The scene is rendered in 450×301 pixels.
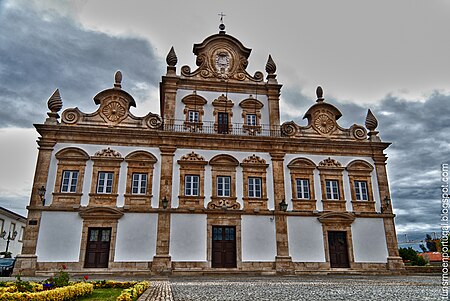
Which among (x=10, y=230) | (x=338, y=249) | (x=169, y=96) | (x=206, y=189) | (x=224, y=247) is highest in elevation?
(x=169, y=96)

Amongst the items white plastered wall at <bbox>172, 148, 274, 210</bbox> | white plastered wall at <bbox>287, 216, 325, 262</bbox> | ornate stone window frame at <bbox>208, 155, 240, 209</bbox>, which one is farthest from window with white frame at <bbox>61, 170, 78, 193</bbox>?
white plastered wall at <bbox>287, 216, 325, 262</bbox>

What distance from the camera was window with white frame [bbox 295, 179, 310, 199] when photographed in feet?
67.9

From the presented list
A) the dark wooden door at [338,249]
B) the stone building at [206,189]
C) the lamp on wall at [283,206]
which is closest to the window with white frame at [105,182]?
the stone building at [206,189]

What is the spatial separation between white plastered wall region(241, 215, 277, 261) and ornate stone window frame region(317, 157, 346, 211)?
376 centimetres

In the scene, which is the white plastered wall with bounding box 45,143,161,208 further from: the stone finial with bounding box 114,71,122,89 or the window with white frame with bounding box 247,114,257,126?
the window with white frame with bounding box 247,114,257,126

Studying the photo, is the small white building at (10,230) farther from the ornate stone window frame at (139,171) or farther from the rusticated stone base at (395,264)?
the rusticated stone base at (395,264)

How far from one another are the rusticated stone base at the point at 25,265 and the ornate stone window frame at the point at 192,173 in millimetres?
7975

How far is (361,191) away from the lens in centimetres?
2145

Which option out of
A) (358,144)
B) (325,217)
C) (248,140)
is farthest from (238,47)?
(325,217)

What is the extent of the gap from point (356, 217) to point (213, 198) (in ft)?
29.2

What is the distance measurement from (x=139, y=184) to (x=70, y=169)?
3.95 metres

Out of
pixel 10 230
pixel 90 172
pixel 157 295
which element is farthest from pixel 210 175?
pixel 10 230

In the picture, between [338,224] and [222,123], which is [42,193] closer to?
[222,123]

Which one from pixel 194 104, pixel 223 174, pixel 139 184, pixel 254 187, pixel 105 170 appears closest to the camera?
pixel 105 170
